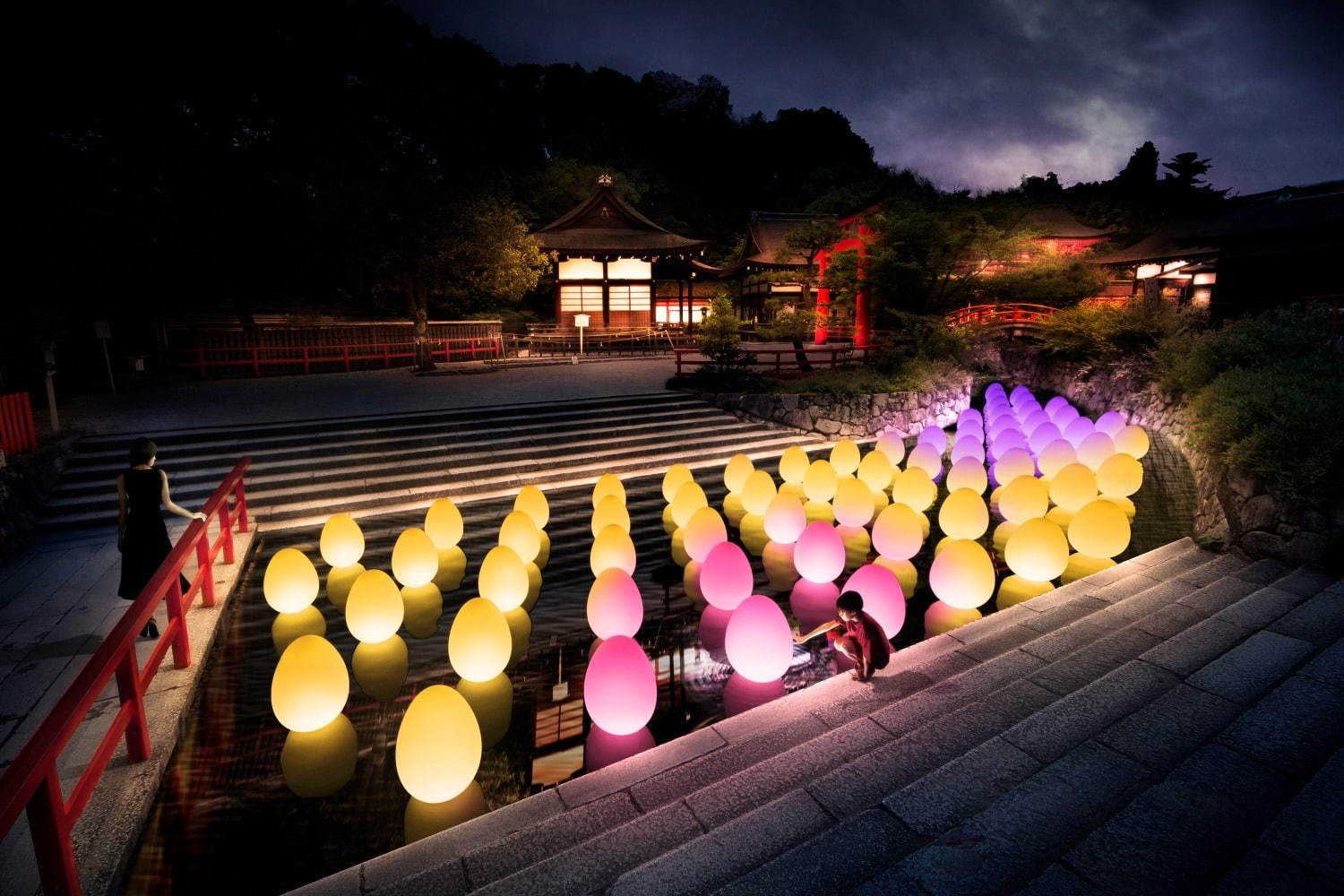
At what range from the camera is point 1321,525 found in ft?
18.8

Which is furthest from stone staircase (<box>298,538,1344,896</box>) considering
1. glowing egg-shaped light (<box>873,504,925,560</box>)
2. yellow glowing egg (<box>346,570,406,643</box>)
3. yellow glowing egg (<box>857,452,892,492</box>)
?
yellow glowing egg (<box>857,452,892,492</box>)

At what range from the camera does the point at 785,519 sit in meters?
7.54

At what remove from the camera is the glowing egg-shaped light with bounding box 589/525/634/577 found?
638 centimetres

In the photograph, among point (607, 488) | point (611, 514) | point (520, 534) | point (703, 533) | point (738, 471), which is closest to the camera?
point (520, 534)

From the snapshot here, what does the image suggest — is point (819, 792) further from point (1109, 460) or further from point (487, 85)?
point (487, 85)

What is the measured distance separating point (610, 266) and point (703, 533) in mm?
26439

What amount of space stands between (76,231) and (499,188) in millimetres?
11606

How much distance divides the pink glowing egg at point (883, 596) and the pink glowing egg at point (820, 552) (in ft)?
3.59

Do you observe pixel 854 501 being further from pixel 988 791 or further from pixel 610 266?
pixel 610 266

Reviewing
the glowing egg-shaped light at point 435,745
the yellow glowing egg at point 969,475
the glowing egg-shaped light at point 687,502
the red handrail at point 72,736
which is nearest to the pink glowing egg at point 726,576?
the glowing egg-shaped light at point 687,502

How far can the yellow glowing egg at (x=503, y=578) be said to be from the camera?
5793mm

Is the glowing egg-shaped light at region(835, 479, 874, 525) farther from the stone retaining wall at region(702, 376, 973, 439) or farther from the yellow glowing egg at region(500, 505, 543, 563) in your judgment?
the stone retaining wall at region(702, 376, 973, 439)

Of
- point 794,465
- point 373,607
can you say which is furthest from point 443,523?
point 794,465

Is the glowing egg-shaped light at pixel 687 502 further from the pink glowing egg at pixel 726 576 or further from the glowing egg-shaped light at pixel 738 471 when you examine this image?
the glowing egg-shaped light at pixel 738 471
